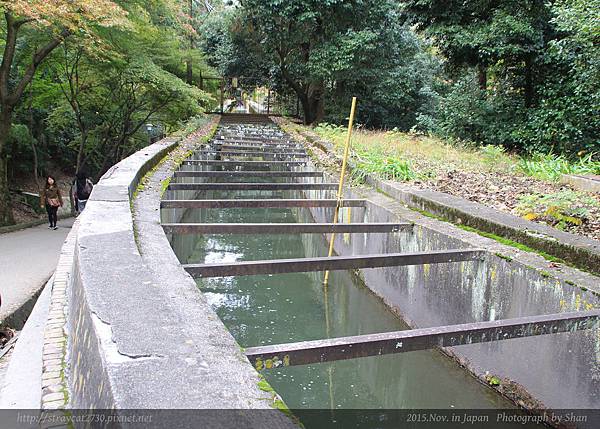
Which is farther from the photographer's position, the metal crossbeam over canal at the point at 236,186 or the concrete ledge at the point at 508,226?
the metal crossbeam over canal at the point at 236,186

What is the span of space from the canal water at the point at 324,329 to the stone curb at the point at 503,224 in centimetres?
98

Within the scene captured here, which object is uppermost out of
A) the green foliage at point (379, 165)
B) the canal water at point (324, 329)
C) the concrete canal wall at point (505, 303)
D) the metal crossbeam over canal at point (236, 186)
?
the green foliage at point (379, 165)

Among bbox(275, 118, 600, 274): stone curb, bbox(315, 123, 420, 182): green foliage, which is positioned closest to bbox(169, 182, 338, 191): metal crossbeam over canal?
bbox(315, 123, 420, 182): green foliage

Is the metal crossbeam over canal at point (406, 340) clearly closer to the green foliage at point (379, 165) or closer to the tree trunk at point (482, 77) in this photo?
the green foliage at point (379, 165)

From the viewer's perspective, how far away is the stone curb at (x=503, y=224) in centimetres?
420

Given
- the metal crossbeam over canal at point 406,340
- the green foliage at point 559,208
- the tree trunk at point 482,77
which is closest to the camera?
the metal crossbeam over canal at point 406,340

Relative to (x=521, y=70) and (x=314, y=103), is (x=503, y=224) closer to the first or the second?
(x=521, y=70)

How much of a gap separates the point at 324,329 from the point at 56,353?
14.2ft

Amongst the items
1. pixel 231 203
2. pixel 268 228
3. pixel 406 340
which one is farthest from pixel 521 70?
pixel 406 340

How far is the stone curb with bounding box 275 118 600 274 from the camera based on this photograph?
420cm

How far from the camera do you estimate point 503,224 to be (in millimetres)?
5055

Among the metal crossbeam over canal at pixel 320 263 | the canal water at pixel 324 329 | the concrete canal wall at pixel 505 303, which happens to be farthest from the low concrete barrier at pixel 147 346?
the concrete canal wall at pixel 505 303

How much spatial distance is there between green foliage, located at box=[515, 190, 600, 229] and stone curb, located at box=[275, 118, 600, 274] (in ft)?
1.07

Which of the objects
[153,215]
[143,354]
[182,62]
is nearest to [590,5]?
[153,215]
